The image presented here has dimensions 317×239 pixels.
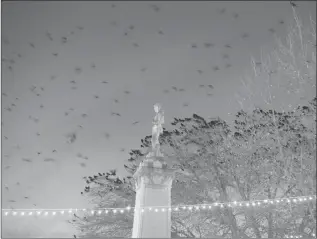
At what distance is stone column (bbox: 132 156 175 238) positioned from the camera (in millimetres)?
8227

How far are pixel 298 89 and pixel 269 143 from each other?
401 cm

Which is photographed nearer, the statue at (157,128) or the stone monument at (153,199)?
the stone monument at (153,199)

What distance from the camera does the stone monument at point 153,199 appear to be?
27.0ft

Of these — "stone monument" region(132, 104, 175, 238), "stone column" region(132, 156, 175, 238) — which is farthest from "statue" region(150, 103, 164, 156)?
"stone column" region(132, 156, 175, 238)

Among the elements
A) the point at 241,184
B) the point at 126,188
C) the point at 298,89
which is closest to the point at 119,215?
the point at 126,188

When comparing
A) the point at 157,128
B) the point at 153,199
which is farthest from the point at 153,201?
the point at 157,128

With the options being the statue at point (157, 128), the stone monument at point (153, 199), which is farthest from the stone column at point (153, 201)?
the statue at point (157, 128)

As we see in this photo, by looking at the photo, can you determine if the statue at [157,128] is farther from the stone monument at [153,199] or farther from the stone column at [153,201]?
the stone column at [153,201]

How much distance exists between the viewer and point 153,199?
8.51m

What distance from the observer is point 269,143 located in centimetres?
1362

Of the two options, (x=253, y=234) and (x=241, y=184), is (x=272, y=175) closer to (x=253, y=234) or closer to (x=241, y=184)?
(x=241, y=184)

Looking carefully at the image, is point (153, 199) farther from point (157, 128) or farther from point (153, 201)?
point (157, 128)

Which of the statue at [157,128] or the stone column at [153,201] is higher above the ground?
the statue at [157,128]

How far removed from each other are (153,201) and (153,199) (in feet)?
0.19
